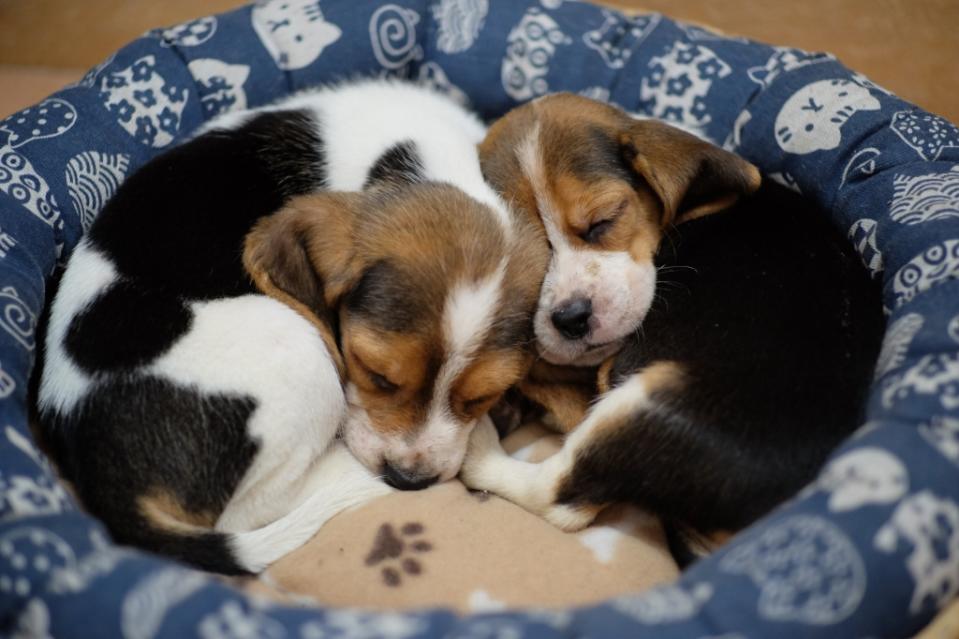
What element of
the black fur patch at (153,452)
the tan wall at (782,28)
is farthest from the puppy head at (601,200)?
the tan wall at (782,28)

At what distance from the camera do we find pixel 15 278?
8.25 feet

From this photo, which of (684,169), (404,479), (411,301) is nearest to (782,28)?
(684,169)

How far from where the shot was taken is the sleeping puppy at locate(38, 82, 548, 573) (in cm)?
223

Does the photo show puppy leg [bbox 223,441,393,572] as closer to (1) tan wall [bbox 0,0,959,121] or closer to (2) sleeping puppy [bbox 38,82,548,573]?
(2) sleeping puppy [bbox 38,82,548,573]

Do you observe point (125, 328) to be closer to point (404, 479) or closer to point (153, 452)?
point (153, 452)

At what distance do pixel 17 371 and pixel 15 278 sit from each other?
1.09ft

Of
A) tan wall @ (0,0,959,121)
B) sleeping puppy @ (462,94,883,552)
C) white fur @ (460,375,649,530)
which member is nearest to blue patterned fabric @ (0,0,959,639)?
sleeping puppy @ (462,94,883,552)

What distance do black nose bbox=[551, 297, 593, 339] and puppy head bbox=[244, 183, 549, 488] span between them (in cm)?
8

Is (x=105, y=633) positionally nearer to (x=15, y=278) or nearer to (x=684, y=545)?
(x=15, y=278)

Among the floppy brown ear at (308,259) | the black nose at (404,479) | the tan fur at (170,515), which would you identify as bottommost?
the black nose at (404,479)

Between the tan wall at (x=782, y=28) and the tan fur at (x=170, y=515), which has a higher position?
the tan wall at (x=782, y=28)

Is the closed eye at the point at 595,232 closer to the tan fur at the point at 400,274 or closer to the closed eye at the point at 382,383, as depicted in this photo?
the tan fur at the point at 400,274

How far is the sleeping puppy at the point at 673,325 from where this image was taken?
7.34 ft

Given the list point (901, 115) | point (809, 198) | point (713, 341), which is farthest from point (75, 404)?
point (901, 115)
